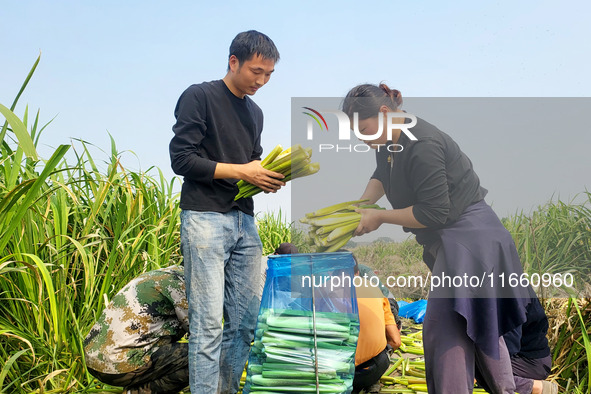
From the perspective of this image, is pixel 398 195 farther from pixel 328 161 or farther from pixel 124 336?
pixel 124 336

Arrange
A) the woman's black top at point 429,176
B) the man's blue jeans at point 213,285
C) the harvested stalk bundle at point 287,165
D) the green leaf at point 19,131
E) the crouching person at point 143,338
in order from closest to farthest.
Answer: the woman's black top at point 429,176
the harvested stalk bundle at point 287,165
the man's blue jeans at point 213,285
the green leaf at point 19,131
the crouching person at point 143,338

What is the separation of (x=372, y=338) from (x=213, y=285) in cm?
93

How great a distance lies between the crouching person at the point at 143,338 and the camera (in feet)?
8.57

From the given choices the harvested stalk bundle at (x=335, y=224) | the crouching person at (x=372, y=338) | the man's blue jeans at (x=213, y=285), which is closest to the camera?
the harvested stalk bundle at (x=335, y=224)

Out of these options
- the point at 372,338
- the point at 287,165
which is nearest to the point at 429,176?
the point at 287,165

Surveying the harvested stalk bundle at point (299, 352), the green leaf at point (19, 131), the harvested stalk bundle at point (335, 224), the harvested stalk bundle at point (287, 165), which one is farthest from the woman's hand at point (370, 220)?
the green leaf at point (19, 131)

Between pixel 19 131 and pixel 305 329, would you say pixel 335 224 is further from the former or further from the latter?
pixel 19 131

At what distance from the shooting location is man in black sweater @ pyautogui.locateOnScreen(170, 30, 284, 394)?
7.81 ft

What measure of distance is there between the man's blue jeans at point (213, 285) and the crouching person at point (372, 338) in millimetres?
598

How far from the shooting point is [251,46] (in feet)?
8.01

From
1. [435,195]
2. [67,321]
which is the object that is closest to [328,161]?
[435,195]

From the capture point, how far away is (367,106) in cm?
210

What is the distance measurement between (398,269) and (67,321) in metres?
1.96

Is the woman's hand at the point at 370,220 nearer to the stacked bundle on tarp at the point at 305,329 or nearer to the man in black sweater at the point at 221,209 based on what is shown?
the stacked bundle on tarp at the point at 305,329
